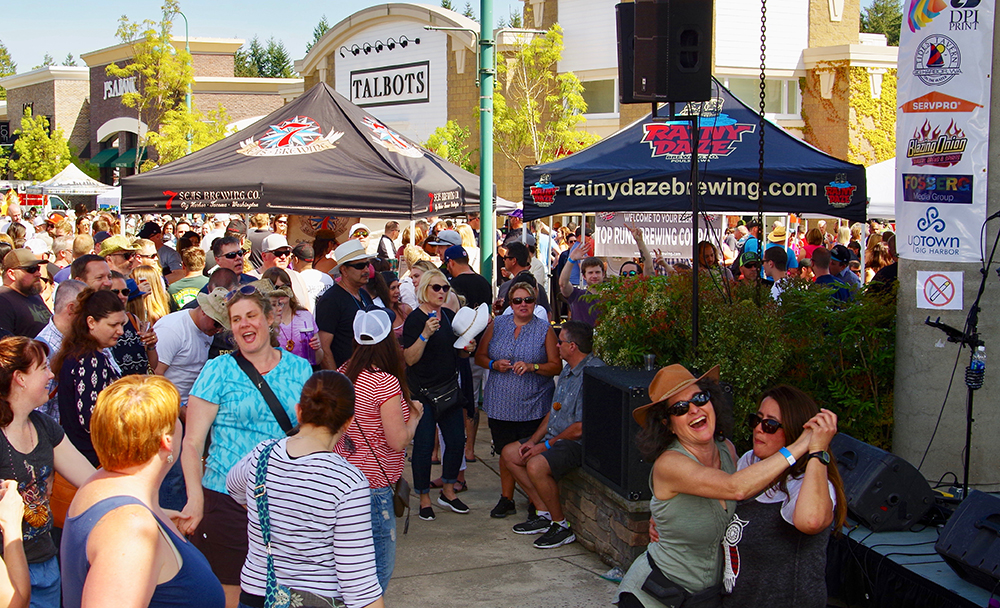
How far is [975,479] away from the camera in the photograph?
538 centimetres

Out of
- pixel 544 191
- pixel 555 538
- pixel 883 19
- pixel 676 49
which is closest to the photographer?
pixel 676 49

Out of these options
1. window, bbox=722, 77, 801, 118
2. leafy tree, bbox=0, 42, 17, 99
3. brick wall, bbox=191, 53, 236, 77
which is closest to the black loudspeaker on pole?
window, bbox=722, 77, 801, 118

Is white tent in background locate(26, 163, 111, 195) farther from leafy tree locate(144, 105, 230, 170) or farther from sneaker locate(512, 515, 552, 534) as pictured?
sneaker locate(512, 515, 552, 534)

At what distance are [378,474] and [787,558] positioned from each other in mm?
2094

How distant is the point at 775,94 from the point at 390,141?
22161 millimetres

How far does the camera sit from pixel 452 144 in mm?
28672

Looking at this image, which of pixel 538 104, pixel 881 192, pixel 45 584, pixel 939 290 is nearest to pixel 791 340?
pixel 939 290

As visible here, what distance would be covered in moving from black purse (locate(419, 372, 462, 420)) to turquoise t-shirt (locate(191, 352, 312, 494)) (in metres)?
2.50

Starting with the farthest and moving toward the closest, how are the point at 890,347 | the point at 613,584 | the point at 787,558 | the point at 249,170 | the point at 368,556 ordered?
the point at 249,170, the point at 890,347, the point at 613,584, the point at 787,558, the point at 368,556

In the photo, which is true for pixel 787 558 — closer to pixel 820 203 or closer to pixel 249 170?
pixel 820 203

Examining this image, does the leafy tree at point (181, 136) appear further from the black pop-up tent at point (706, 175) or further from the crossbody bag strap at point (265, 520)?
the crossbody bag strap at point (265, 520)

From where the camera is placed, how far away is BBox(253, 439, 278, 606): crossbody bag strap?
311 centimetres

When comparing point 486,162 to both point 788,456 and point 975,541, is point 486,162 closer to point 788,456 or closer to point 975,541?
point 975,541

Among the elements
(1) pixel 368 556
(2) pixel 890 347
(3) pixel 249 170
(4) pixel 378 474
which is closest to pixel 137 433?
(1) pixel 368 556
